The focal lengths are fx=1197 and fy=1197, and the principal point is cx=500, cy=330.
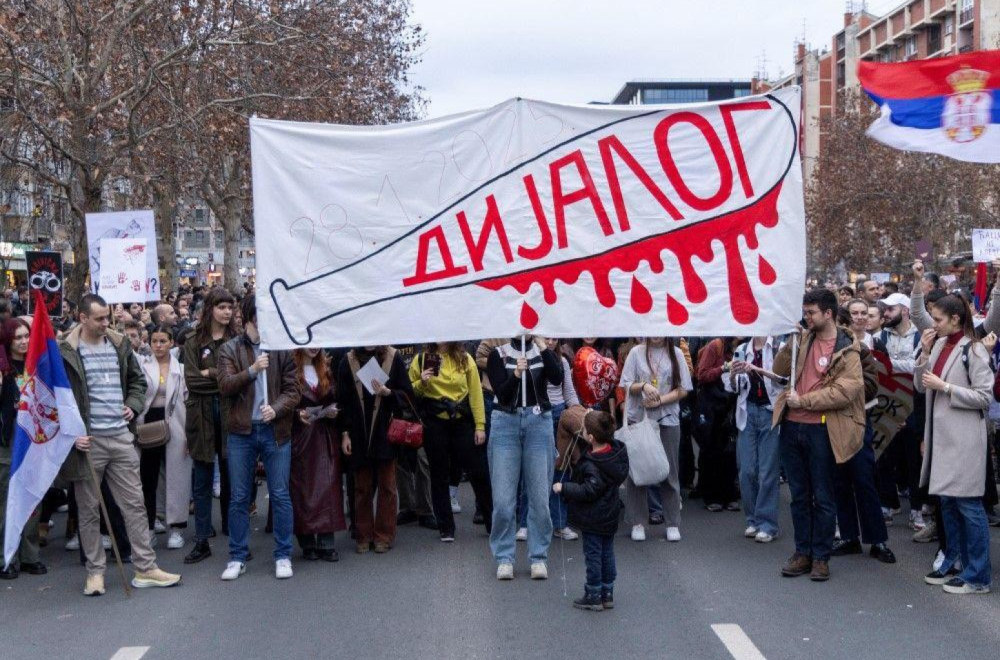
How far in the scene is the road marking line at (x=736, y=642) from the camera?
611 centimetres

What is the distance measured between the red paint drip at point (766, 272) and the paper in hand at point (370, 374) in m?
3.01

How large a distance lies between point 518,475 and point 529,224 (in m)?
1.71

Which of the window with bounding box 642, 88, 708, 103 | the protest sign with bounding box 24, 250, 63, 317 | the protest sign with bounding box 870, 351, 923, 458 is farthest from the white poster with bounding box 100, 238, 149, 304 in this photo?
the window with bounding box 642, 88, 708, 103

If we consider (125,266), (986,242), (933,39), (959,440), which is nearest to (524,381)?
(959,440)

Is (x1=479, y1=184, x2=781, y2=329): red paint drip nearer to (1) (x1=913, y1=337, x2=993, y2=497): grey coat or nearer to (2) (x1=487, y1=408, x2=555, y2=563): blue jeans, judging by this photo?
(2) (x1=487, y1=408, x2=555, y2=563): blue jeans

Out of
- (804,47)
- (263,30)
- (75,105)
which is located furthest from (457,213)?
(804,47)

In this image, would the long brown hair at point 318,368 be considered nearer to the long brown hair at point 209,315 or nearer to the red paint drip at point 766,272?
the long brown hair at point 209,315

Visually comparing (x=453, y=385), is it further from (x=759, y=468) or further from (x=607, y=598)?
(x=607, y=598)

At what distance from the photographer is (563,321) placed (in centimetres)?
761

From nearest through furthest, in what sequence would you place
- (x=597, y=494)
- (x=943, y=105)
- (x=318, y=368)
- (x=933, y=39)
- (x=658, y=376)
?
(x=597, y=494) < (x=943, y=105) < (x=318, y=368) < (x=658, y=376) < (x=933, y=39)

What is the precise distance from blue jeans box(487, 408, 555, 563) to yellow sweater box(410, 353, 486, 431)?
5.44 feet

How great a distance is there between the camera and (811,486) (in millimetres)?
7891

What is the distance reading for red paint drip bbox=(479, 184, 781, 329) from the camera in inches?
295

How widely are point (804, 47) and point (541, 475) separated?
8231 centimetres
